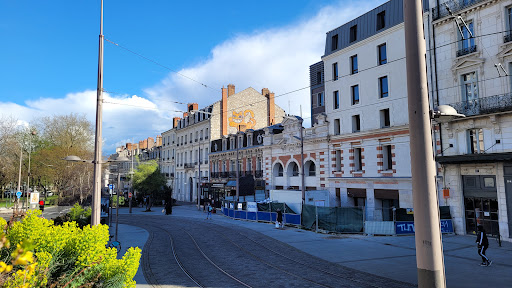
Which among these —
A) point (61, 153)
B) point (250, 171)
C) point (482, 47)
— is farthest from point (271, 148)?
point (61, 153)

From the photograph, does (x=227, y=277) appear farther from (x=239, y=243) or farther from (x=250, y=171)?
(x=250, y=171)

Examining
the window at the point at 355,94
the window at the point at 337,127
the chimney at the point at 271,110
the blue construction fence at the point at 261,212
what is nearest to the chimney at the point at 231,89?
the chimney at the point at 271,110

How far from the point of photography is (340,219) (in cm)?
2227

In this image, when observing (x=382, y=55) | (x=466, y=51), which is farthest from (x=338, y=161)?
(x=466, y=51)

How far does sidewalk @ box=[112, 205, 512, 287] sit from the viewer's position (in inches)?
462

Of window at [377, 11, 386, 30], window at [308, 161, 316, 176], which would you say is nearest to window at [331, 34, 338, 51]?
window at [377, 11, 386, 30]

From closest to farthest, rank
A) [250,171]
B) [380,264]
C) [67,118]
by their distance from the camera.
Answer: [380,264], [250,171], [67,118]

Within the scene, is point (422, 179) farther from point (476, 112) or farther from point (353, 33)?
point (353, 33)

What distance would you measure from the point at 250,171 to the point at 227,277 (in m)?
30.5

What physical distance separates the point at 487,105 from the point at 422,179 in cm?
1923

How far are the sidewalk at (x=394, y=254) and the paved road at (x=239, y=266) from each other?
73 centimetres

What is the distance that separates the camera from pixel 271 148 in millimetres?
38594

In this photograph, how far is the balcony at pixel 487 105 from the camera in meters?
18.3

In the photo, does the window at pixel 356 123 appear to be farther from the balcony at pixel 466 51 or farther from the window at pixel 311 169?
the balcony at pixel 466 51
